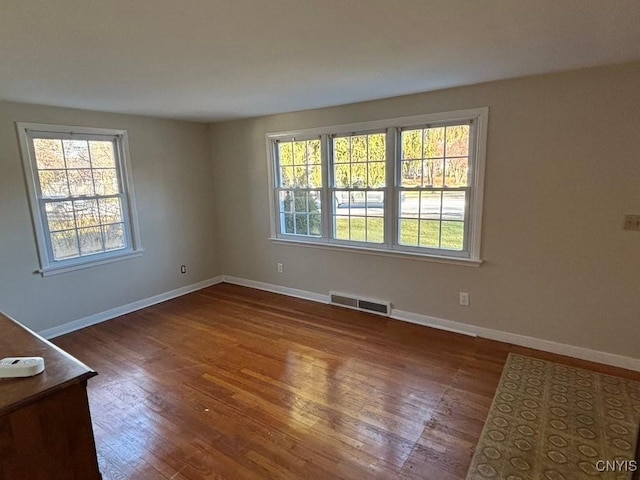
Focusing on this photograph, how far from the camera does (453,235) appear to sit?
3449 mm

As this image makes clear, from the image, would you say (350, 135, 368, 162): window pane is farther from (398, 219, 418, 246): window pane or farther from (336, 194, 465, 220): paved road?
(398, 219, 418, 246): window pane

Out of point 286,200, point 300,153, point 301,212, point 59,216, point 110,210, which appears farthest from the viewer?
point 286,200

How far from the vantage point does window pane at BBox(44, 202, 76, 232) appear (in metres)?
3.58

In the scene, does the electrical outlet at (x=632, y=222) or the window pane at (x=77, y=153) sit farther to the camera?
the window pane at (x=77, y=153)

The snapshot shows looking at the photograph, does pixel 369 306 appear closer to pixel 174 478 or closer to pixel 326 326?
pixel 326 326

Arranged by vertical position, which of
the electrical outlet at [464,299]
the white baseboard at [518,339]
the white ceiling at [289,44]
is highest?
the white ceiling at [289,44]

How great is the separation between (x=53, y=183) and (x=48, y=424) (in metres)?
3.06

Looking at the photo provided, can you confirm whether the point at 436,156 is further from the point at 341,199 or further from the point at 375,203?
the point at 341,199

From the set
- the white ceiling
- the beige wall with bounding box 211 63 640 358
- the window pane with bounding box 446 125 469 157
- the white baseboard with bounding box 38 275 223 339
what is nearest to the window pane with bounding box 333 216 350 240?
the beige wall with bounding box 211 63 640 358

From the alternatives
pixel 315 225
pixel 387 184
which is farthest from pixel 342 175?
pixel 315 225

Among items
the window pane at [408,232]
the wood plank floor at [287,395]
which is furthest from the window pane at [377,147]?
the wood plank floor at [287,395]

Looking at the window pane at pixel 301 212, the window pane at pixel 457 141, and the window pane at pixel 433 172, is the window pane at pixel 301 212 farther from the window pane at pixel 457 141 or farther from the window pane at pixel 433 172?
the window pane at pixel 457 141

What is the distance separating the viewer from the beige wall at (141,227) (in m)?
3.31

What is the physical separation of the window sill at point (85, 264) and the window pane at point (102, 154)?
1024 mm
